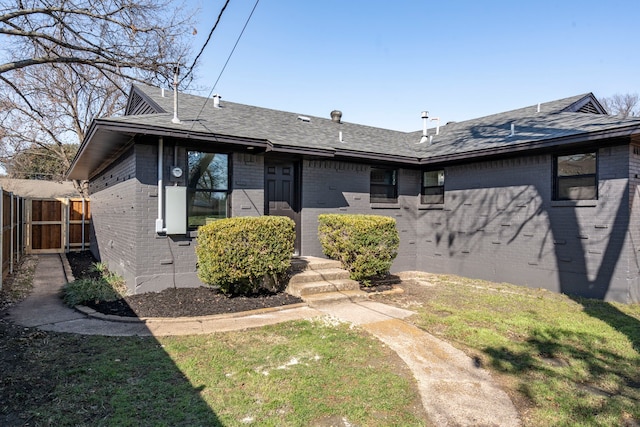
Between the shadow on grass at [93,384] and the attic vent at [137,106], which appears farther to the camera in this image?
the attic vent at [137,106]

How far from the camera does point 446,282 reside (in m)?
8.85

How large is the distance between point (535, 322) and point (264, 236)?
4.50 metres

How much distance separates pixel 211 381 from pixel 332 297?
339 centimetres

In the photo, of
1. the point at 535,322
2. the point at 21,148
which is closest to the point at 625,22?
the point at 535,322

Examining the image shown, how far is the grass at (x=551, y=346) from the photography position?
3.13 metres

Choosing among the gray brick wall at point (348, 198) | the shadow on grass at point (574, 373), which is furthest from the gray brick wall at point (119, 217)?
the shadow on grass at point (574, 373)

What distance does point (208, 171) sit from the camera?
24.2 feet

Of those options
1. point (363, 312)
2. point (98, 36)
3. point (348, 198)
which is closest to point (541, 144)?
point (348, 198)

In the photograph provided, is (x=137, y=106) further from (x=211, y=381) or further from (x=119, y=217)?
(x=211, y=381)

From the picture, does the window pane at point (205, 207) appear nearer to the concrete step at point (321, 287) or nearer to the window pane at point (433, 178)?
the concrete step at point (321, 287)

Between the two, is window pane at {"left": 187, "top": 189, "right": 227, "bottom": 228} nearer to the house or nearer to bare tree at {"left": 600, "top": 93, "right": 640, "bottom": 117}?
the house

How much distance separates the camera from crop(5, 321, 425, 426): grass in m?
2.83

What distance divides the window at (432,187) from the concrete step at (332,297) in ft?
15.5

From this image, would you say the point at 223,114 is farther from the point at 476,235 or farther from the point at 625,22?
the point at 625,22
